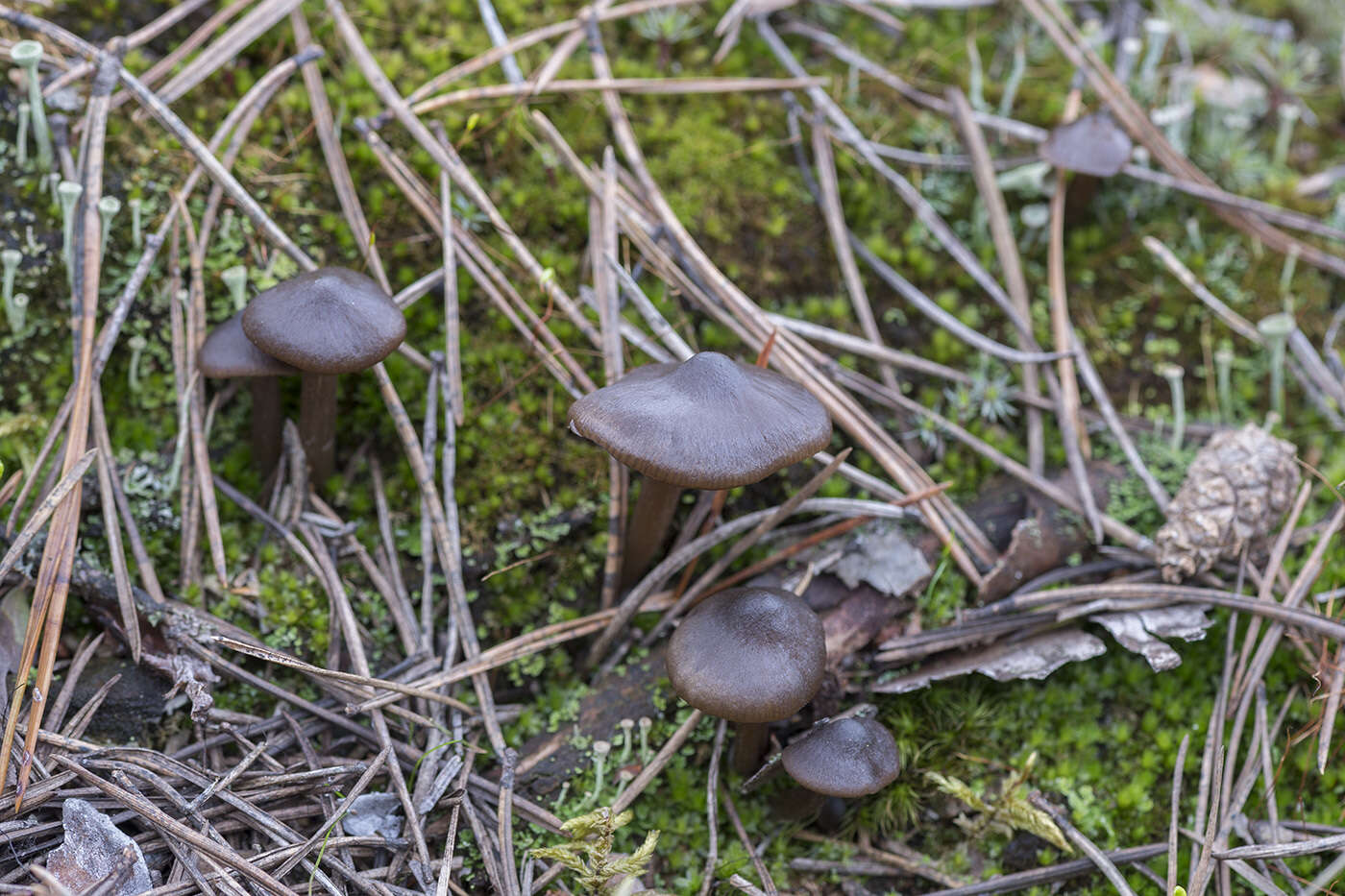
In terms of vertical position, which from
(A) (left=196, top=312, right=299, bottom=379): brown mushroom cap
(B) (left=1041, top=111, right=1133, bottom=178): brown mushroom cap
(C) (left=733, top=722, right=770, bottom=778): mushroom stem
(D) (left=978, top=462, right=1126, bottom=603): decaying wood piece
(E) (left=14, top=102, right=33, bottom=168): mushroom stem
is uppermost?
(E) (left=14, top=102, right=33, bottom=168): mushroom stem

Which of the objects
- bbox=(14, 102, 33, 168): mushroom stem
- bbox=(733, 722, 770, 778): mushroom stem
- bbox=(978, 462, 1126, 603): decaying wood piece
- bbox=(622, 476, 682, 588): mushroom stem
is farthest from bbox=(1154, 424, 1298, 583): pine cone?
bbox=(14, 102, 33, 168): mushroom stem

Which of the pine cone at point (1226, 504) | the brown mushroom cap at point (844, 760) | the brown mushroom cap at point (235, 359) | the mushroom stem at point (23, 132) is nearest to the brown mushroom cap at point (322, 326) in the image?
the brown mushroom cap at point (235, 359)

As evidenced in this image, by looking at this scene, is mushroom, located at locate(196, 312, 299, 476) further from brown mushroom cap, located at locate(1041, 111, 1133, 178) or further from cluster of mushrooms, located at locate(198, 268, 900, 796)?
brown mushroom cap, located at locate(1041, 111, 1133, 178)

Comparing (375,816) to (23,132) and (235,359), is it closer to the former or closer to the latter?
(235,359)

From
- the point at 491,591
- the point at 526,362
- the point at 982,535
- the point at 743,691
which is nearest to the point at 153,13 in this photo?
the point at 526,362

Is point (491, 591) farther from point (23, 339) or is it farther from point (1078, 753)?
point (1078, 753)

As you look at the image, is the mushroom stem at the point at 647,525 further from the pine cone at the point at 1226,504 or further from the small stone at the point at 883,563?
the pine cone at the point at 1226,504
